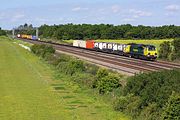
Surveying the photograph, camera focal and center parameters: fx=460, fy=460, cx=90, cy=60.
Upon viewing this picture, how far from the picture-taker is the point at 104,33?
18712cm

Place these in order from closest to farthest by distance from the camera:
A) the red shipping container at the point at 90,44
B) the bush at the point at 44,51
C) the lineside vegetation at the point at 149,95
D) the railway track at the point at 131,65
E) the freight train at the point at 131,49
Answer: the lineside vegetation at the point at 149,95
the railway track at the point at 131,65
the freight train at the point at 131,49
the bush at the point at 44,51
the red shipping container at the point at 90,44

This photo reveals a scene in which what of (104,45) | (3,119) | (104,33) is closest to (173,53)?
(104,45)

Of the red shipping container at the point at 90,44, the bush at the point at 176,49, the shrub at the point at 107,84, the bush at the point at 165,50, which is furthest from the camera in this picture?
the red shipping container at the point at 90,44

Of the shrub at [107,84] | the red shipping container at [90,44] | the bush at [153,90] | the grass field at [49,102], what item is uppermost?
the bush at [153,90]

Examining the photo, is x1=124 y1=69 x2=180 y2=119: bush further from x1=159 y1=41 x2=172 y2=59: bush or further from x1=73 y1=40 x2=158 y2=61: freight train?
x1=159 y1=41 x2=172 y2=59: bush

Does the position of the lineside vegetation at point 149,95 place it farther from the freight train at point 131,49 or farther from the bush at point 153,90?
the freight train at point 131,49

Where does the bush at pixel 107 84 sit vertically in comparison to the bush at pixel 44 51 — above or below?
above

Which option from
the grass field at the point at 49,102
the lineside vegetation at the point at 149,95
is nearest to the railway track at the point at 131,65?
the grass field at the point at 49,102

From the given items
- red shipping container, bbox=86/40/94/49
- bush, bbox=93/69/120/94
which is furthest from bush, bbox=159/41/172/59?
bush, bbox=93/69/120/94

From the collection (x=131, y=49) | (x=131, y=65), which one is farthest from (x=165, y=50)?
(x=131, y=65)

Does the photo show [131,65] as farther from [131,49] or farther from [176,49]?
[131,49]

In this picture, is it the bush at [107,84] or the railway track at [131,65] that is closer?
the bush at [107,84]

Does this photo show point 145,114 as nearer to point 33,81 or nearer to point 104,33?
point 33,81

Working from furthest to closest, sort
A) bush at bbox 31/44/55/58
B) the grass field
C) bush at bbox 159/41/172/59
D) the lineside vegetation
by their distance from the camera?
bush at bbox 31/44/55/58 < bush at bbox 159/41/172/59 < the grass field < the lineside vegetation
